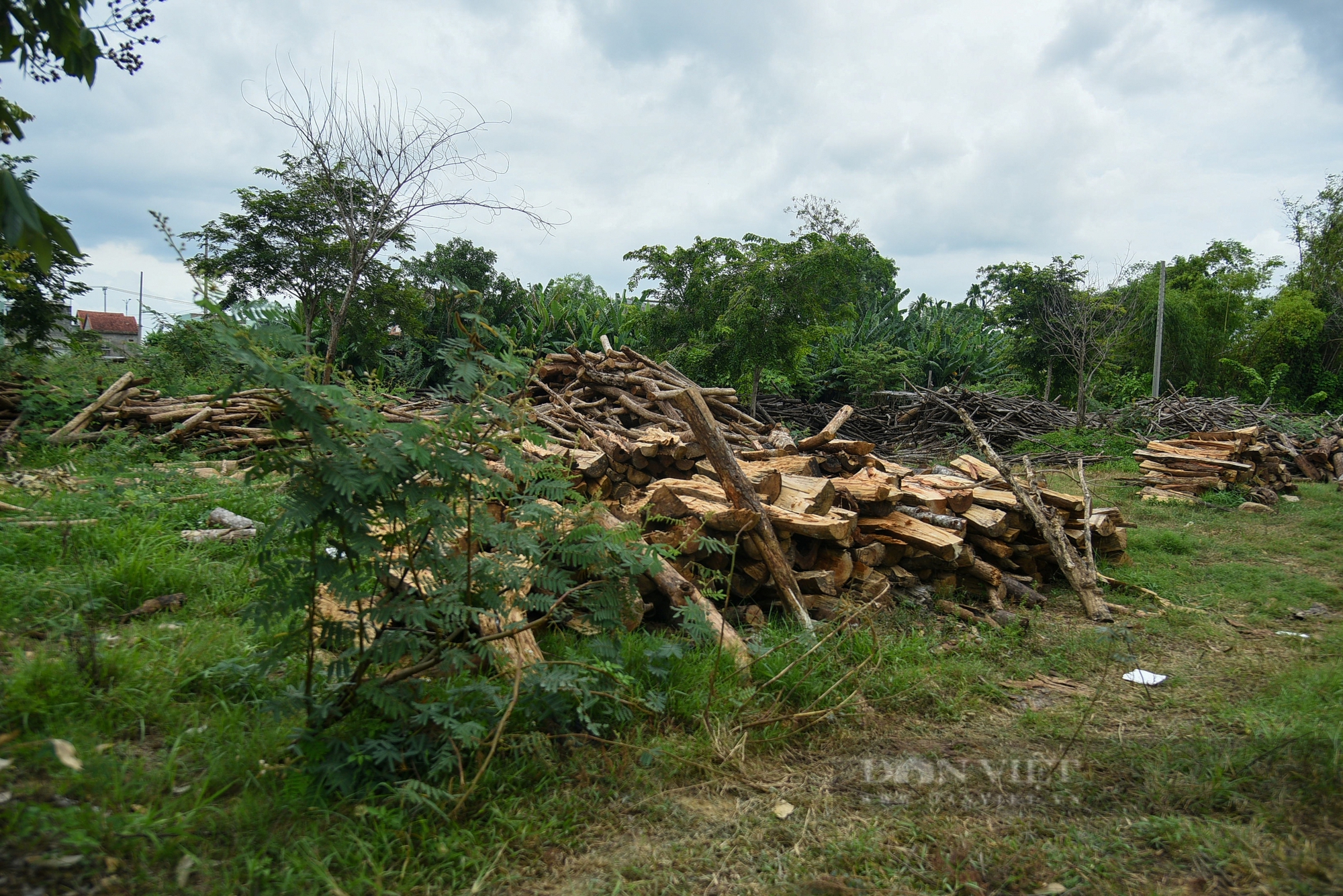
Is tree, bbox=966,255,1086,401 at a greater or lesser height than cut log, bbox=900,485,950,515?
greater

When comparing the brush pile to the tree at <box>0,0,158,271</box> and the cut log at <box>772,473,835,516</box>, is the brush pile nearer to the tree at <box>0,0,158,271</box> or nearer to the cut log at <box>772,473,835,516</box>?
the cut log at <box>772,473,835,516</box>

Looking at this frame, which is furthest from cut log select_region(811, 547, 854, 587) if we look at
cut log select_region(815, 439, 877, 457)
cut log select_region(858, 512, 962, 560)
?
cut log select_region(815, 439, 877, 457)

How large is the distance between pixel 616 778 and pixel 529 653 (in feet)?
2.34

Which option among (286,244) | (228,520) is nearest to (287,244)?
(286,244)

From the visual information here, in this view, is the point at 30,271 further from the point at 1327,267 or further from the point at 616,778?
the point at 1327,267

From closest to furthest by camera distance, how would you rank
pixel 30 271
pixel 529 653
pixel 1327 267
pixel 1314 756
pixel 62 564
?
pixel 1314 756 < pixel 529 653 < pixel 62 564 < pixel 30 271 < pixel 1327 267

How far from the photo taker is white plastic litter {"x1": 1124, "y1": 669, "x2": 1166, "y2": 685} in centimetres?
387

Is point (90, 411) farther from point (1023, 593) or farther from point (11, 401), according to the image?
point (1023, 593)

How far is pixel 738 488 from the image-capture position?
4.54 metres

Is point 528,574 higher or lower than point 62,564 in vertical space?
higher

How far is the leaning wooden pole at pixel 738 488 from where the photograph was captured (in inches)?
171

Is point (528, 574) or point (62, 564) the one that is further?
point (62, 564)

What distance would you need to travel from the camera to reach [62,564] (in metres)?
3.65

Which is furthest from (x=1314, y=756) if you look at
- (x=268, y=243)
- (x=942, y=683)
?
(x=268, y=243)
